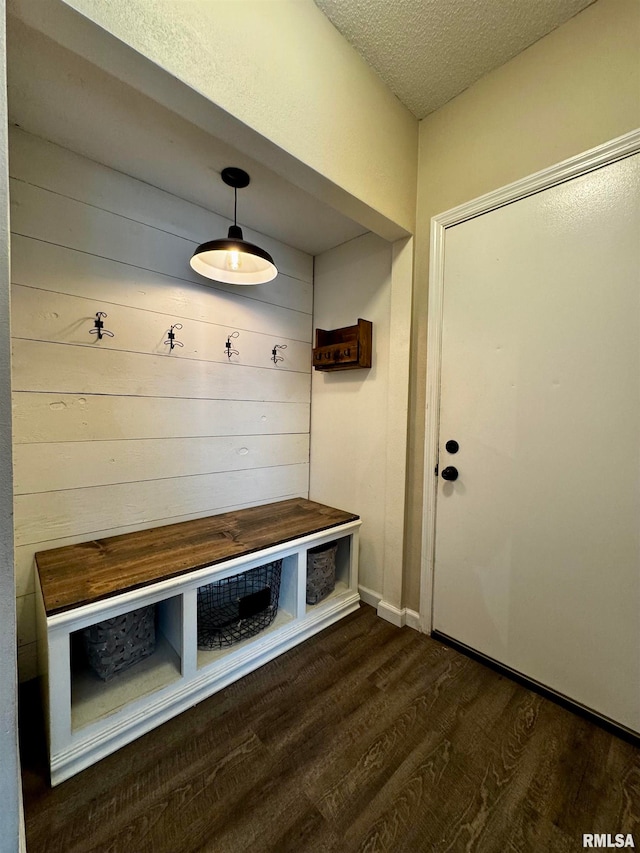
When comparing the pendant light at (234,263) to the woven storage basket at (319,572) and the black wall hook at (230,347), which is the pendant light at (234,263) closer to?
the black wall hook at (230,347)

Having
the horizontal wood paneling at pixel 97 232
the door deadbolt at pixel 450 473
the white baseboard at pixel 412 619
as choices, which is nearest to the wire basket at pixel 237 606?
the white baseboard at pixel 412 619

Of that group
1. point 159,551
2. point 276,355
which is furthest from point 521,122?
point 159,551

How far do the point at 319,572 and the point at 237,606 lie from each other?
0.49 metres

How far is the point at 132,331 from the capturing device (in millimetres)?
1691

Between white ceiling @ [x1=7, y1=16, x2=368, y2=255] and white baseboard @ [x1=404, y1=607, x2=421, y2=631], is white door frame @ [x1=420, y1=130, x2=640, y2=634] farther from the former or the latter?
white ceiling @ [x1=7, y1=16, x2=368, y2=255]

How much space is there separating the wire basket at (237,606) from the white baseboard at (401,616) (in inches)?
25.4

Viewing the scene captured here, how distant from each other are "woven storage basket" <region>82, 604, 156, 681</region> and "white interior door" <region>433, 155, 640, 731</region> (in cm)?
144

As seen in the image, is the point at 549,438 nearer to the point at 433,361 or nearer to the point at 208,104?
the point at 433,361

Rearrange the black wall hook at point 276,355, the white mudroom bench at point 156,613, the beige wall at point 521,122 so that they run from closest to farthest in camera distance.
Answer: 1. the white mudroom bench at point 156,613
2. the beige wall at point 521,122
3. the black wall hook at point 276,355

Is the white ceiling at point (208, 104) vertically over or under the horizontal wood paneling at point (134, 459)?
over

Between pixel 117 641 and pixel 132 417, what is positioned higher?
pixel 132 417

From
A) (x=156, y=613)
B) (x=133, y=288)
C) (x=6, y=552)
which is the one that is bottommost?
(x=156, y=613)

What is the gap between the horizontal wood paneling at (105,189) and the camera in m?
1.41

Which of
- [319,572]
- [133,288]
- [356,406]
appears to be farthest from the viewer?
[356,406]
